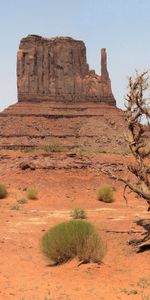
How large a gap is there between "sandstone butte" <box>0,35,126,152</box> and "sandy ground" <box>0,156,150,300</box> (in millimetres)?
52223

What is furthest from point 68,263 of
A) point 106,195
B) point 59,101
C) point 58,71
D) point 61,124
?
point 58,71

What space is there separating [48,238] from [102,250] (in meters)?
1.29

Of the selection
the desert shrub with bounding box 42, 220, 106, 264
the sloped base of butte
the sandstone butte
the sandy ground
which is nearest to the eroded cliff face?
the sandstone butte

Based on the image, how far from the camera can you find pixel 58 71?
10550 centimetres

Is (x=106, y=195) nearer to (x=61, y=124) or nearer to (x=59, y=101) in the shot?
(x=61, y=124)

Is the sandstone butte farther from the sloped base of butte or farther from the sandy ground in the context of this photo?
the sandy ground

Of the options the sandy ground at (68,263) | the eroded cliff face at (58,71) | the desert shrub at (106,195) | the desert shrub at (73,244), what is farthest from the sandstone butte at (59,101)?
the desert shrub at (73,244)

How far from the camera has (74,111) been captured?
9425cm

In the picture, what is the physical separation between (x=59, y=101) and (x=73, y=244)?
292 feet

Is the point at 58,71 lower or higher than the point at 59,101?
higher

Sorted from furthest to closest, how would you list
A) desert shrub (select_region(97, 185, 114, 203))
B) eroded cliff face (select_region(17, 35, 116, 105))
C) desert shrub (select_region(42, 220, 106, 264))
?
eroded cliff face (select_region(17, 35, 116, 105))
desert shrub (select_region(97, 185, 114, 203))
desert shrub (select_region(42, 220, 106, 264))

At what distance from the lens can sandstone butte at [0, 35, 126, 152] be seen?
83625mm

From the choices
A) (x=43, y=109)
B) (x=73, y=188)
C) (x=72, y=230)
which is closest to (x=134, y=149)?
(x=72, y=230)

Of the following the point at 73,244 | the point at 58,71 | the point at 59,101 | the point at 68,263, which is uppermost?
the point at 73,244
